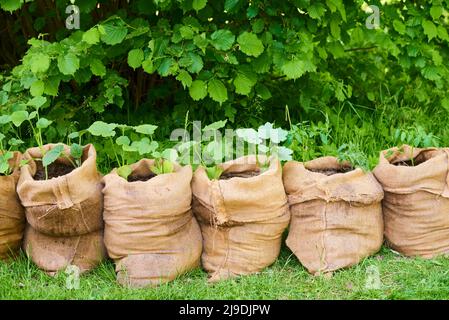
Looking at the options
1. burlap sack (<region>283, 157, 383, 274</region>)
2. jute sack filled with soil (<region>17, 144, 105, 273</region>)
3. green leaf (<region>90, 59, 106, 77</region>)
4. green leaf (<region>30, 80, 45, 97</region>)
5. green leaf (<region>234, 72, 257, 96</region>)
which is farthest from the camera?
green leaf (<region>234, 72, 257, 96</region>)

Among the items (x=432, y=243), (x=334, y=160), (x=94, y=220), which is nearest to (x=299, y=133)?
(x=334, y=160)

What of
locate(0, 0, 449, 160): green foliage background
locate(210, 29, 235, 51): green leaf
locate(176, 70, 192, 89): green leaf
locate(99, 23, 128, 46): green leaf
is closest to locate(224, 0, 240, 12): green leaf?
locate(0, 0, 449, 160): green foliage background

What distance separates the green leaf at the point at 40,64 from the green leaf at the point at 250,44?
3.21 feet

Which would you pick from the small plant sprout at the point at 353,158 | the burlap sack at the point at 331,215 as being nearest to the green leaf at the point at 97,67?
the burlap sack at the point at 331,215

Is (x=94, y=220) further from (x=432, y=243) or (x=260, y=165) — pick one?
(x=432, y=243)

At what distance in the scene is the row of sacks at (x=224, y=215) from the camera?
3.50 metres

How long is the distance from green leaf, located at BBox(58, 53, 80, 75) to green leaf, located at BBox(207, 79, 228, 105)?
0.70 m

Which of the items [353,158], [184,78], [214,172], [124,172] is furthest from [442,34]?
[124,172]

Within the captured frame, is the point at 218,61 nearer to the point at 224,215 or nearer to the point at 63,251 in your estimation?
the point at 224,215

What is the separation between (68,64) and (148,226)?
0.92 meters

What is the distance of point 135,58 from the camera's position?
13.0 ft

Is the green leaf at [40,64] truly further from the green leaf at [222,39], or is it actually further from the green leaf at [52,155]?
the green leaf at [222,39]

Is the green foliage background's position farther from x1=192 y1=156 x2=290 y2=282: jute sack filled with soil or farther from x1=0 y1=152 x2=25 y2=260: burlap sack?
x1=192 y1=156 x2=290 y2=282: jute sack filled with soil

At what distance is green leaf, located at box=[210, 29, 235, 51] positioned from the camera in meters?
3.93
